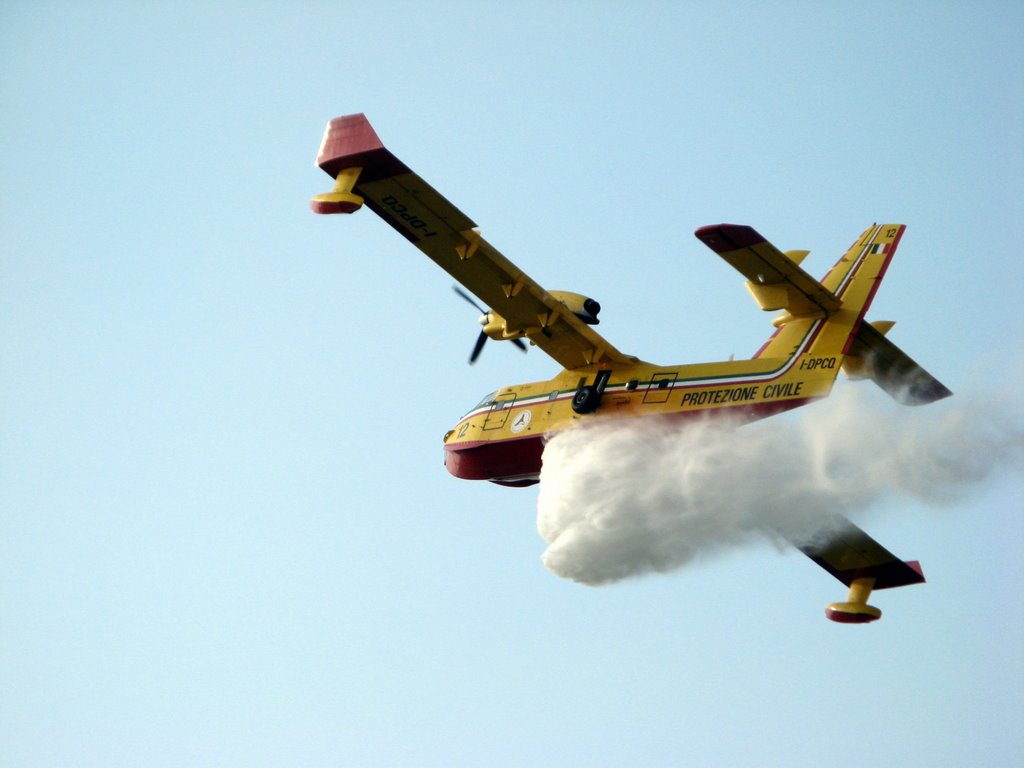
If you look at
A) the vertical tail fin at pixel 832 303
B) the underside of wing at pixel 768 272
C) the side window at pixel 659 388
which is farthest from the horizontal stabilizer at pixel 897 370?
the side window at pixel 659 388

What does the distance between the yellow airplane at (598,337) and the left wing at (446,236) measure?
0.8 inches

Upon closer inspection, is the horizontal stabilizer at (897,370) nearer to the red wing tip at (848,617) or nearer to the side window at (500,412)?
the red wing tip at (848,617)

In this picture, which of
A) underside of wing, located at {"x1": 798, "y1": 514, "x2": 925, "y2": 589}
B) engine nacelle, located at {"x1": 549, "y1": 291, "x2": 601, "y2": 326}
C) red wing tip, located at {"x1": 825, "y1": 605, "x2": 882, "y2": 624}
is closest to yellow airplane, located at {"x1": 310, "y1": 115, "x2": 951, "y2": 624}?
engine nacelle, located at {"x1": 549, "y1": 291, "x2": 601, "y2": 326}

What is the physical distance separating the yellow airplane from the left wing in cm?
2

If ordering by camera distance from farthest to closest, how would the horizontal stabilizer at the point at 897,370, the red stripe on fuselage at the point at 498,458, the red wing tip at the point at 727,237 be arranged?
the red stripe on fuselage at the point at 498,458
the horizontal stabilizer at the point at 897,370
the red wing tip at the point at 727,237

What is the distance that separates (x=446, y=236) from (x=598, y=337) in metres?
3.10

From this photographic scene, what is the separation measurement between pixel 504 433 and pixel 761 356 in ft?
15.8

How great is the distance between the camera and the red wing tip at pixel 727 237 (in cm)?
2035

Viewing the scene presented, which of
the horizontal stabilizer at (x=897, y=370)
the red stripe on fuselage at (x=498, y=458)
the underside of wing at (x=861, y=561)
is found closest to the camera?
the horizontal stabilizer at (x=897, y=370)

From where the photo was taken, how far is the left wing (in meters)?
21.6

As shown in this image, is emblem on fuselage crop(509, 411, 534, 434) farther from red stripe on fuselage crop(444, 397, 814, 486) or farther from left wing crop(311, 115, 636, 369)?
left wing crop(311, 115, 636, 369)

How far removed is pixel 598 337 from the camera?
944 inches

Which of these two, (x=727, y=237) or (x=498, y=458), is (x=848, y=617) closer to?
(x=498, y=458)

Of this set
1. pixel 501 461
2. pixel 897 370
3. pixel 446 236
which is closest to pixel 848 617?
pixel 897 370
